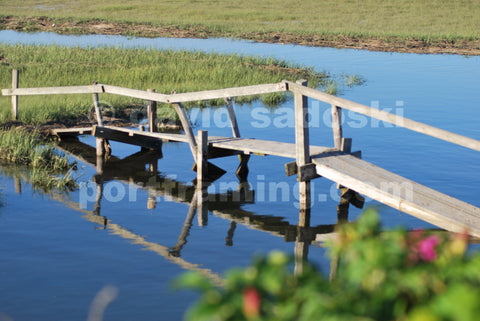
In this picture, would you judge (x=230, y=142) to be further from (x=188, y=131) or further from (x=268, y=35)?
(x=268, y=35)

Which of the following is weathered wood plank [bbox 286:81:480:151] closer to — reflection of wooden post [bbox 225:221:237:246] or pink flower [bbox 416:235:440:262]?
reflection of wooden post [bbox 225:221:237:246]

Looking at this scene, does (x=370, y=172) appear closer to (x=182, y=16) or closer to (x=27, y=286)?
(x=27, y=286)

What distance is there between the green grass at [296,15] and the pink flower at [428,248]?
39.6m

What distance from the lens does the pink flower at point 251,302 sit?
97.6 inches

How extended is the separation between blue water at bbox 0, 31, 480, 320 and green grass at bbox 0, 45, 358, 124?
6.59ft

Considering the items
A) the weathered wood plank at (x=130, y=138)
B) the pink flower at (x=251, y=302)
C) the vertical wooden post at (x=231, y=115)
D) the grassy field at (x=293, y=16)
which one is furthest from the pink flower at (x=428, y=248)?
the grassy field at (x=293, y=16)

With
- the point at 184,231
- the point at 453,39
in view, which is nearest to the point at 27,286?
the point at 184,231

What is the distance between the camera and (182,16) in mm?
56156

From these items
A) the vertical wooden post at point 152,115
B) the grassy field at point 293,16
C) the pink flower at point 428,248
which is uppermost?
the grassy field at point 293,16

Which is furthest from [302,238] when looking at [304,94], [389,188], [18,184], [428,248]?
[428,248]

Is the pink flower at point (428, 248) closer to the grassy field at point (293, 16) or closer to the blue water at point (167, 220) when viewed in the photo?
the blue water at point (167, 220)

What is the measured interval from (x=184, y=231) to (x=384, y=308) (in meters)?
7.41

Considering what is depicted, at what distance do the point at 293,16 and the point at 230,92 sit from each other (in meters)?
45.3

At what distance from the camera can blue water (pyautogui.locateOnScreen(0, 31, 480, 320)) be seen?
295 inches
